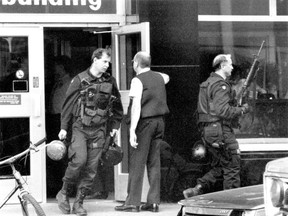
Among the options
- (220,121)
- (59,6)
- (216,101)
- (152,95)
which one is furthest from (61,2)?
(220,121)

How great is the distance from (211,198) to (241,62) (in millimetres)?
5353

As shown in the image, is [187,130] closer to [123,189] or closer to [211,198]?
[123,189]

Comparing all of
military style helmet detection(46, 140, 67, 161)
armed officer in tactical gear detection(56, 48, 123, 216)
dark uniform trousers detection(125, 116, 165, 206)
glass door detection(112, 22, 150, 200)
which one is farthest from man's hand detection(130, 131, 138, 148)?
military style helmet detection(46, 140, 67, 161)

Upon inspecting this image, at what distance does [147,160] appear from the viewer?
1124cm

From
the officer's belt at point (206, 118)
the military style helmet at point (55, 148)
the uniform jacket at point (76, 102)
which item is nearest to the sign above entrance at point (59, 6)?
the uniform jacket at point (76, 102)

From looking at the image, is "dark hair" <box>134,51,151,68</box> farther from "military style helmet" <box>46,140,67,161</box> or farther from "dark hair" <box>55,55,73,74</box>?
"military style helmet" <box>46,140,67,161</box>

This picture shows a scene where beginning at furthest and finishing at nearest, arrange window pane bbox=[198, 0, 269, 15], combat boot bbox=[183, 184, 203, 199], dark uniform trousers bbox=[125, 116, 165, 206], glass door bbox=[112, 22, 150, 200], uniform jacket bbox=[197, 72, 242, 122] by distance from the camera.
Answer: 1. window pane bbox=[198, 0, 269, 15]
2. glass door bbox=[112, 22, 150, 200]
3. combat boot bbox=[183, 184, 203, 199]
4. dark uniform trousers bbox=[125, 116, 165, 206]
5. uniform jacket bbox=[197, 72, 242, 122]

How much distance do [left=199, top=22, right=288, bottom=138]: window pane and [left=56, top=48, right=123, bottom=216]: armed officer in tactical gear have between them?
6.02ft

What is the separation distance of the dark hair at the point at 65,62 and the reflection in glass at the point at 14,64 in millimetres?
681

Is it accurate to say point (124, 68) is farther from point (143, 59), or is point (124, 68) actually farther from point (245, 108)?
point (245, 108)

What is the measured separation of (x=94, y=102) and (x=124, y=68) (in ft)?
4.60

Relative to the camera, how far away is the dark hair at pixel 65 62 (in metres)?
12.4

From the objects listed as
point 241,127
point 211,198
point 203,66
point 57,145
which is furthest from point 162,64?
point 211,198

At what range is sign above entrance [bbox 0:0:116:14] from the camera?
11781mm
